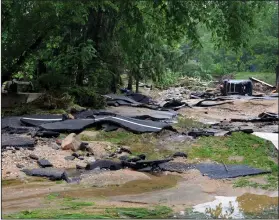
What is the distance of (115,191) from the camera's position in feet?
15.6

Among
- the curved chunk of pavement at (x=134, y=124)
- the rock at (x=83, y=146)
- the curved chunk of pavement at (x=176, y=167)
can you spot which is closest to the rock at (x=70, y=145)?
the rock at (x=83, y=146)

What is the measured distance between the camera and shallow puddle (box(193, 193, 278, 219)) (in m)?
3.68

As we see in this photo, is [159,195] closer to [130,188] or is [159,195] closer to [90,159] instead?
[130,188]

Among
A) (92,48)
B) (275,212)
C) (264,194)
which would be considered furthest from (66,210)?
(92,48)

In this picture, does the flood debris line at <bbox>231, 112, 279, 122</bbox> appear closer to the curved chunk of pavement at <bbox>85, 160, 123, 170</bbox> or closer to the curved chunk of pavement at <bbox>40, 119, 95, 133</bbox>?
the curved chunk of pavement at <bbox>40, 119, 95, 133</bbox>

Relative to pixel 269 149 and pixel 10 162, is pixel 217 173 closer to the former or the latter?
pixel 269 149

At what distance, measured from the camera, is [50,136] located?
7969 millimetres

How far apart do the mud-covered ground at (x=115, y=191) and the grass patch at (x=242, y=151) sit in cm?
9

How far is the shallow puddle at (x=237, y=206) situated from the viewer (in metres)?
3.68

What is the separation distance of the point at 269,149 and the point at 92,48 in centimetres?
729

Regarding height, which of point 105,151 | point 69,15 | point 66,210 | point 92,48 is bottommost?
point 105,151

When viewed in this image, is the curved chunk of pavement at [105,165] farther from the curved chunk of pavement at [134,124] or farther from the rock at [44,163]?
the curved chunk of pavement at [134,124]

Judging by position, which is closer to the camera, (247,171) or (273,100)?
(247,171)

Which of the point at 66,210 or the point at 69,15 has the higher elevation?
the point at 69,15
